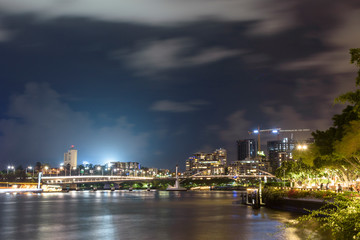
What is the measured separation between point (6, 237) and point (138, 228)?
37.7ft

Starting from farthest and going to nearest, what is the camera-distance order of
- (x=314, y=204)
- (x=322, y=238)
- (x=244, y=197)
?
(x=244, y=197)
(x=314, y=204)
(x=322, y=238)

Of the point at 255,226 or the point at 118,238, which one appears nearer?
the point at 118,238

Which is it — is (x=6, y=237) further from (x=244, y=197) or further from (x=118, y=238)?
(x=244, y=197)

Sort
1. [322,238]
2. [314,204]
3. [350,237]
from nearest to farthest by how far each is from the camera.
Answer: [350,237] → [322,238] → [314,204]

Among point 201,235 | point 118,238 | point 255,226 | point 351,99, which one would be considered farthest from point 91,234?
point 351,99

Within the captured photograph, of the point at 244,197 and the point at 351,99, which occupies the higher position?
the point at 351,99

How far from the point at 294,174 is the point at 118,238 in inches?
2886

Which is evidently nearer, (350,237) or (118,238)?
(350,237)

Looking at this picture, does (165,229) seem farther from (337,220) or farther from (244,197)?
(244,197)

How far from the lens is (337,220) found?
42.9ft

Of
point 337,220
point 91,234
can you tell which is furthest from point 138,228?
point 337,220

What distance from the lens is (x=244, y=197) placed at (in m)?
86.6

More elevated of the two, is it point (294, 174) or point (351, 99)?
point (351, 99)

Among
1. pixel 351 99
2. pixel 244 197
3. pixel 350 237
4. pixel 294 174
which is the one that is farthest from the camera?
pixel 294 174
